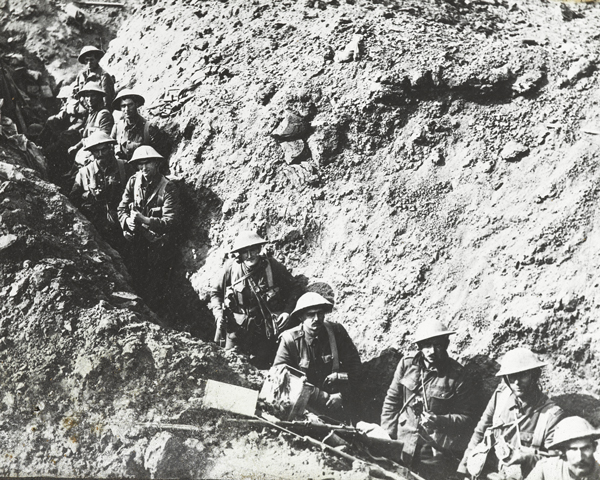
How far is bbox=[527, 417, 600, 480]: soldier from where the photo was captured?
211 inches

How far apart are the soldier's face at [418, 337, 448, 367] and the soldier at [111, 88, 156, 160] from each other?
17.8 feet

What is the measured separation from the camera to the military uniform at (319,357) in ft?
22.7

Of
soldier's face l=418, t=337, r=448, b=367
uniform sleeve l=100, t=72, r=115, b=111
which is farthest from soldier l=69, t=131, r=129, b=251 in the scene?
soldier's face l=418, t=337, r=448, b=367

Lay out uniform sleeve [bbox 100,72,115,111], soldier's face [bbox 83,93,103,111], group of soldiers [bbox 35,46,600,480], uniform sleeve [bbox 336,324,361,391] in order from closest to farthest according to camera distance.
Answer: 1. group of soldiers [bbox 35,46,600,480]
2. uniform sleeve [bbox 336,324,361,391]
3. soldier's face [bbox 83,93,103,111]
4. uniform sleeve [bbox 100,72,115,111]

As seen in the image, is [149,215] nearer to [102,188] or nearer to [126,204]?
[126,204]

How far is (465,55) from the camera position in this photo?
9.11 metres

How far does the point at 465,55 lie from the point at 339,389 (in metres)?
5.32

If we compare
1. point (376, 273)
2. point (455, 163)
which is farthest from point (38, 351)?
point (455, 163)

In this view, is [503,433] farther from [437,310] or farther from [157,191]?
[157,191]

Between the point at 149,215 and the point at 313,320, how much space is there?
3.09m

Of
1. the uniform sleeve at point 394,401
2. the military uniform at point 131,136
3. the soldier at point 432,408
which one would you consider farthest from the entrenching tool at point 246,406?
the military uniform at point 131,136

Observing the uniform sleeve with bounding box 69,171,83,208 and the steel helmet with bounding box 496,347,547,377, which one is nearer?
the steel helmet with bounding box 496,347,547,377

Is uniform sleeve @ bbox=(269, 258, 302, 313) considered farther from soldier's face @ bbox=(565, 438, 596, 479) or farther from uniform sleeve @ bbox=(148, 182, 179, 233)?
soldier's face @ bbox=(565, 438, 596, 479)

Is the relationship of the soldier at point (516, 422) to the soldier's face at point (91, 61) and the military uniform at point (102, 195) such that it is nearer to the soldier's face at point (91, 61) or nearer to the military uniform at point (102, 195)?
the military uniform at point (102, 195)
